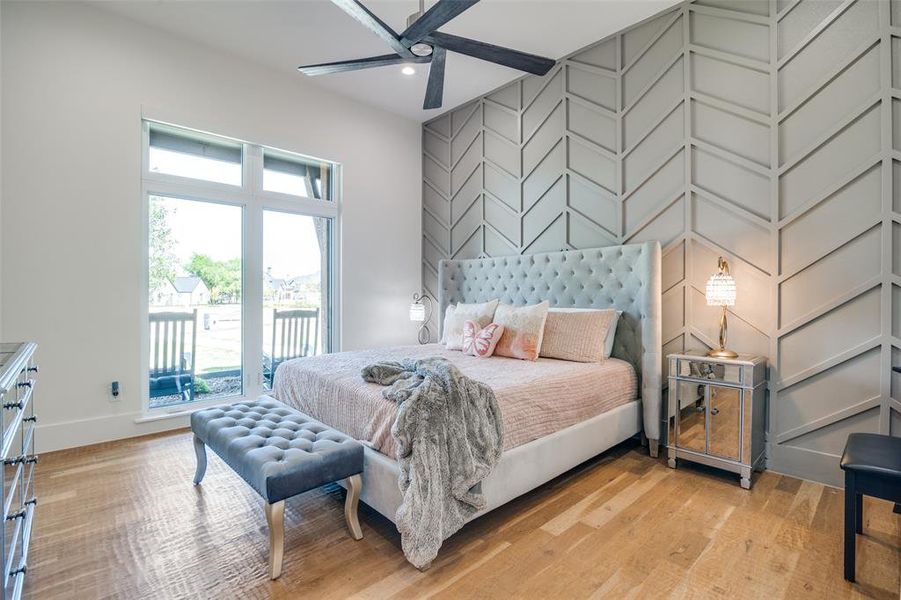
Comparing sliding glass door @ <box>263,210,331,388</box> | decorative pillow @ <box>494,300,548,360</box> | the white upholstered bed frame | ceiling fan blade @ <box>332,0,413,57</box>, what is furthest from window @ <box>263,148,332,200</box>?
decorative pillow @ <box>494,300,548,360</box>

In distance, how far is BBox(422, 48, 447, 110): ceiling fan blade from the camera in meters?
2.49

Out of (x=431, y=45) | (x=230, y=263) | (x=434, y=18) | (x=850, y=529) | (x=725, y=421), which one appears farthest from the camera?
(x=230, y=263)

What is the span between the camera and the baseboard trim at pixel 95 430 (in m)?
3.01

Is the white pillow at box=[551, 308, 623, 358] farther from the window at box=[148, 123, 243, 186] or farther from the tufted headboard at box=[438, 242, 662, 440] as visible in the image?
the window at box=[148, 123, 243, 186]

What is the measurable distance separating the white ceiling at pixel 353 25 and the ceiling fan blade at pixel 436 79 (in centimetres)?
79

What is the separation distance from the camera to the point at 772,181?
2.71 m

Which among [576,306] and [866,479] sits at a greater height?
[576,306]

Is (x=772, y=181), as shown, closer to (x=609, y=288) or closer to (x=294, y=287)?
(x=609, y=288)

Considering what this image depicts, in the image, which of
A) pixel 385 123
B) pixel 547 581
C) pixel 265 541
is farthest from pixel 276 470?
pixel 385 123

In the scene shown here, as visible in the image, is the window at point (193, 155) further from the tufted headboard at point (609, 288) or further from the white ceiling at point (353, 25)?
the tufted headboard at point (609, 288)

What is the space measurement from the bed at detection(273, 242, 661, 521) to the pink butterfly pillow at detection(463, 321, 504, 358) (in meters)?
0.11

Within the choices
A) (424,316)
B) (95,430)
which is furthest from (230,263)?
(424,316)

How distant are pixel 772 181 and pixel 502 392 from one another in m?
2.32

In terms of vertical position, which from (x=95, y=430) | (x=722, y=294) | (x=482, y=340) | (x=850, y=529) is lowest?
(x=95, y=430)
